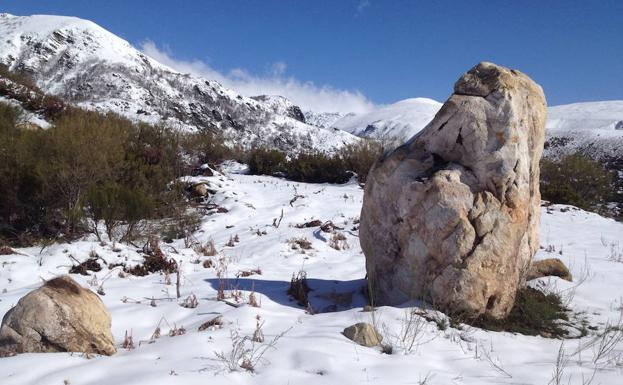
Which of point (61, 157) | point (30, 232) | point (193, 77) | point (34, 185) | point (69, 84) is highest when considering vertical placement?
point (193, 77)

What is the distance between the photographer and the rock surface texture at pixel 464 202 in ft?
11.6

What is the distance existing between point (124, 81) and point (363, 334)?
215 ft

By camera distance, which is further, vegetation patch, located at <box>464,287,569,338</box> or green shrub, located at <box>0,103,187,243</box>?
green shrub, located at <box>0,103,187,243</box>

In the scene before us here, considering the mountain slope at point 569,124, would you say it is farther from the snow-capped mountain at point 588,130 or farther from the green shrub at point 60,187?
the green shrub at point 60,187

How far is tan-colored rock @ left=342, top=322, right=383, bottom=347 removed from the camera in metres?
2.87

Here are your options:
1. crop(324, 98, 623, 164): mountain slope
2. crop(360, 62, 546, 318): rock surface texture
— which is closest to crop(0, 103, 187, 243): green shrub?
crop(360, 62, 546, 318): rock surface texture

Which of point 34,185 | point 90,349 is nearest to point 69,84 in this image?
point 34,185

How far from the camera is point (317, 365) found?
2.44 m

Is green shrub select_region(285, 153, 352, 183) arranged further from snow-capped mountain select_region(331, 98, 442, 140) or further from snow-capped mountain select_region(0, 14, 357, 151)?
snow-capped mountain select_region(331, 98, 442, 140)

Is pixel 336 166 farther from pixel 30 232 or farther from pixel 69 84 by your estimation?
pixel 69 84

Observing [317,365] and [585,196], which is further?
[585,196]

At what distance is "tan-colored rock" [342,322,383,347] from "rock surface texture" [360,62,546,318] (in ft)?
2.80

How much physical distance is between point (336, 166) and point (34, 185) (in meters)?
11.4

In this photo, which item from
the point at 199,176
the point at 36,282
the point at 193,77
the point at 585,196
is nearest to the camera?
the point at 36,282
